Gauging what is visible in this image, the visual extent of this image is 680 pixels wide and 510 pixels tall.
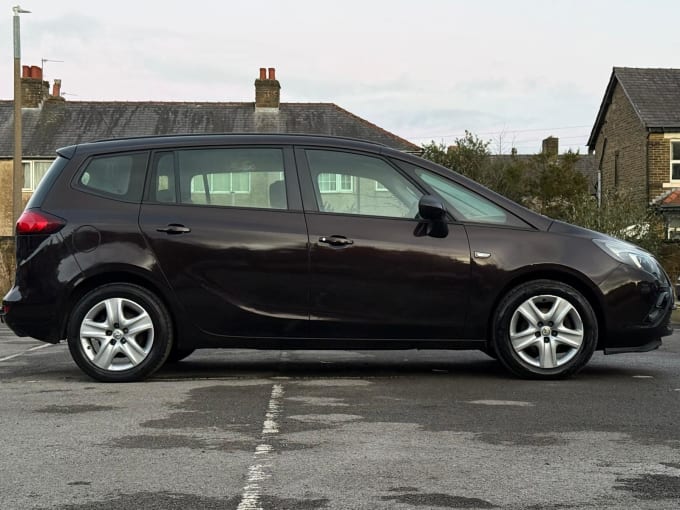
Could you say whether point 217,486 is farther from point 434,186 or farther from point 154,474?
point 434,186

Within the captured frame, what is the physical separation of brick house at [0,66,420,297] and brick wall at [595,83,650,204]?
9600 mm

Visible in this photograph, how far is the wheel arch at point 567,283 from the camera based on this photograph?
7.44 meters

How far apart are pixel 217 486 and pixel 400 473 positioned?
0.80 metres

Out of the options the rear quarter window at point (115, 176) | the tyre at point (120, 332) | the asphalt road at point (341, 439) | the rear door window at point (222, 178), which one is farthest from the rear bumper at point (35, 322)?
the rear door window at point (222, 178)

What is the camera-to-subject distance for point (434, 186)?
7.65m

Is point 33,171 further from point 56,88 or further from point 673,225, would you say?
point 673,225

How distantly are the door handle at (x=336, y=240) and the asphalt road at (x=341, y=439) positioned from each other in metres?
0.99

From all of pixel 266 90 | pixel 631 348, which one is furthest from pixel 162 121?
pixel 631 348

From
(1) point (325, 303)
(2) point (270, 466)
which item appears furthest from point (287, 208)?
(2) point (270, 466)

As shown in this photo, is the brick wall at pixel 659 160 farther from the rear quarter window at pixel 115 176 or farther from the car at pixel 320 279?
A: the rear quarter window at pixel 115 176

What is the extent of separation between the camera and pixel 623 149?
4006cm

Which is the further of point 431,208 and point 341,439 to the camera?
point 431,208

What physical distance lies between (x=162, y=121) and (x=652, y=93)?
22.4 metres

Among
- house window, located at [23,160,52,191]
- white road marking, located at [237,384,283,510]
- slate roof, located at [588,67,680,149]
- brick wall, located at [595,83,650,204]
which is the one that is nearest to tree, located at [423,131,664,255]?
brick wall, located at [595,83,650,204]
